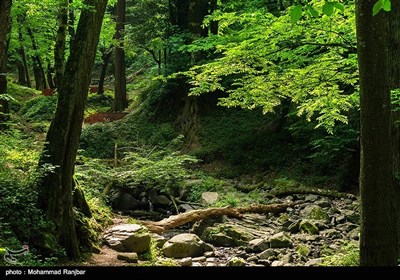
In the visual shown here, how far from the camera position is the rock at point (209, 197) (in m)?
12.0

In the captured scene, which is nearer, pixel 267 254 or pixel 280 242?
pixel 267 254

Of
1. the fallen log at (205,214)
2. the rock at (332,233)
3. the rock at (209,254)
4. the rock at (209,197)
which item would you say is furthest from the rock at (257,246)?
the rock at (209,197)

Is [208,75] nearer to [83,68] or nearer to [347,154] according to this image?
[83,68]

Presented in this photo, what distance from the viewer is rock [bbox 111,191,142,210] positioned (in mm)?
11655

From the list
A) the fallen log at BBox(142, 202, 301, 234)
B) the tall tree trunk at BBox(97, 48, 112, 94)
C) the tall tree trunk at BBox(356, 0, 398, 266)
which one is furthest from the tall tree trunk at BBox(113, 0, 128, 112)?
the tall tree trunk at BBox(356, 0, 398, 266)

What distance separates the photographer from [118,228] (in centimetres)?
747

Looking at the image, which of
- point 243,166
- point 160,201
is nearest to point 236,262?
point 160,201

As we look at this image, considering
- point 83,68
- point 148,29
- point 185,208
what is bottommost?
point 185,208

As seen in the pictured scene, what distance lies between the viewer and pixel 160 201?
12.1 meters

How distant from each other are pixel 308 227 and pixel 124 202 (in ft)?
18.2

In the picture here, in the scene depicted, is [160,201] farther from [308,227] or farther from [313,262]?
[313,262]

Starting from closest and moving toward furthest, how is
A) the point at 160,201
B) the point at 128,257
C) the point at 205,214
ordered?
the point at 128,257
the point at 205,214
the point at 160,201
